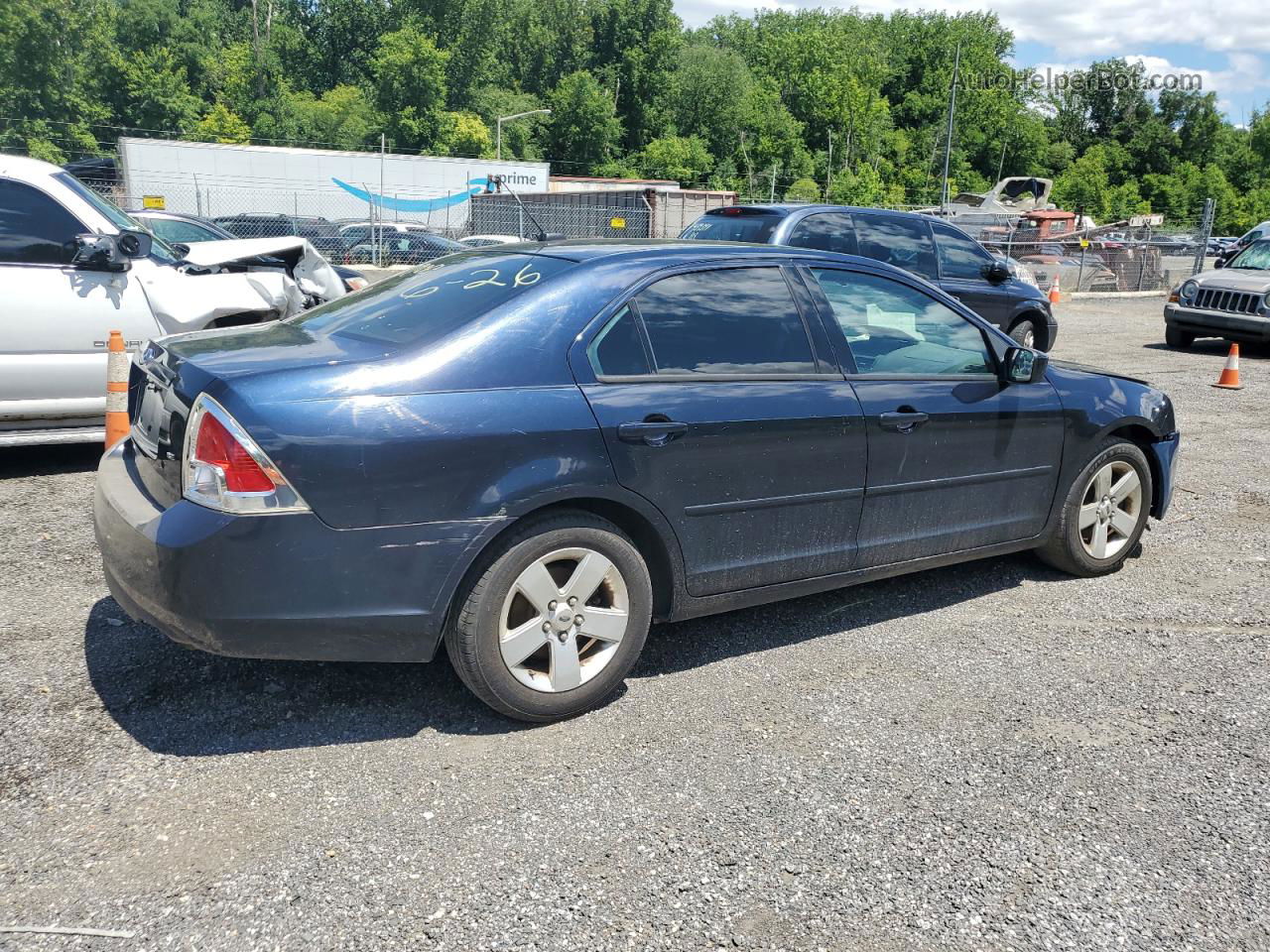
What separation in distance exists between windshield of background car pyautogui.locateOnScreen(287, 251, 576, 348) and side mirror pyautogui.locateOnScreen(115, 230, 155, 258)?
2.73m

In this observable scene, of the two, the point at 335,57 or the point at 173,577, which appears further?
the point at 335,57

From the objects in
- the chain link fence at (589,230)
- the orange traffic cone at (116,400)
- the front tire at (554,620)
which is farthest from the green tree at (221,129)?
the front tire at (554,620)

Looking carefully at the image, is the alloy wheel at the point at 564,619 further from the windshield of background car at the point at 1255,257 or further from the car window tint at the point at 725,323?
the windshield of background car at the point at 1255,257

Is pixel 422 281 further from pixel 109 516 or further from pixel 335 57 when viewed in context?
pixel 335 57

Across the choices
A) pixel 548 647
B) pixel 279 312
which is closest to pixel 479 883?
pixel 548 647

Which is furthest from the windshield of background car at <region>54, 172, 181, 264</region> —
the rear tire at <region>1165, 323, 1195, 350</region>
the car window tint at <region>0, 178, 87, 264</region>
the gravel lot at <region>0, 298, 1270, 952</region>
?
the rear tire at <region>1165, 323, 1195, 350</region>

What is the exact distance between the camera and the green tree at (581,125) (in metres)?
77.9

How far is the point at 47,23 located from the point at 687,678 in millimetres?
81703

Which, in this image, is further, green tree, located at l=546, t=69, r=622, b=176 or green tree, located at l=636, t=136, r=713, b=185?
green tree, located at l=546, t=69, r=622, b=176

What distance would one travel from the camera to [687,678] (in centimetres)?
402

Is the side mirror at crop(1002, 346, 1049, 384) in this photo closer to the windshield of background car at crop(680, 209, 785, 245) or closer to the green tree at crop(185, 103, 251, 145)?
the windshield of background car at crop(680, 209, 785, 245)

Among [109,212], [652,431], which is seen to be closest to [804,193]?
[109,212]

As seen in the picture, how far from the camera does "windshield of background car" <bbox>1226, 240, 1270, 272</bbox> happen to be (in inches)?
611

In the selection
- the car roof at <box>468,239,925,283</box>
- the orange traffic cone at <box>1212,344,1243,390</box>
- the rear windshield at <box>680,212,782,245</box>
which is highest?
the rear windshield at <box>680,212,782,245</box>
